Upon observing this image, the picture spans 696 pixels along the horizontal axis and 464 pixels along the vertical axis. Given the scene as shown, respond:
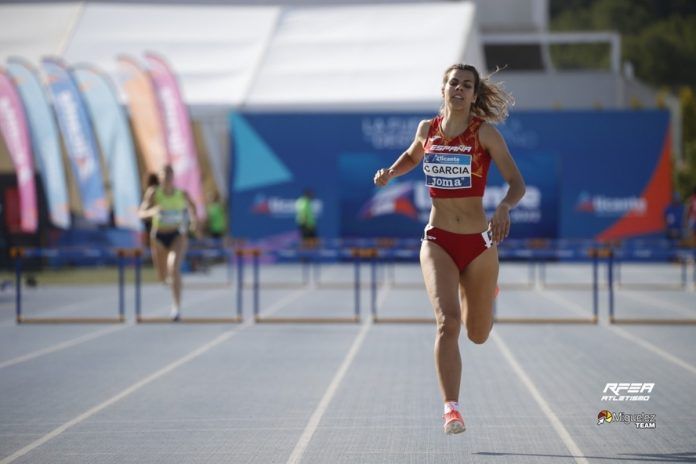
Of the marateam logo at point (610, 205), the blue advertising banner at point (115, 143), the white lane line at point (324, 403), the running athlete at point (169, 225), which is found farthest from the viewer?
the marateam logo at point (610, 205)

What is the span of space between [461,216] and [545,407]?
80.0 inches

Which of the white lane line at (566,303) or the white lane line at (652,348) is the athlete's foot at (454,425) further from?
the white lane line at (566,303)

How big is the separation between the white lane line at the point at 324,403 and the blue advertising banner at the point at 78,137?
615 inches

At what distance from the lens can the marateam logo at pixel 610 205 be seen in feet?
103

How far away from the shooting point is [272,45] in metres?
35.3

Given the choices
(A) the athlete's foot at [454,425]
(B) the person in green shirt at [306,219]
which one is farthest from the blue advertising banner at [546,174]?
(A) the athlete's foot at [454,425]

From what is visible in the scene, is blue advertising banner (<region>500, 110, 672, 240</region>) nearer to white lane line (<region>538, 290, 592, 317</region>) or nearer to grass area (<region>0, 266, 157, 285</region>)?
white lane line (<region>538, 290, 592, 317</region>)

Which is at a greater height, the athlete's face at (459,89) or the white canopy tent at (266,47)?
the white canopy tent at (266,47)

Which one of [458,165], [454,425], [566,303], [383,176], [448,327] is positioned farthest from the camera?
[566,303]

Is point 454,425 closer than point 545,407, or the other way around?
point 454,425

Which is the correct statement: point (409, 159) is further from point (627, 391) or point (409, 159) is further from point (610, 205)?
point (610, 205)

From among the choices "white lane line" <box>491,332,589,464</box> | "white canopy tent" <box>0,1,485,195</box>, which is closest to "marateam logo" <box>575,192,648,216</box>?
"white canopy tent" <box>0,1,485,195</box>

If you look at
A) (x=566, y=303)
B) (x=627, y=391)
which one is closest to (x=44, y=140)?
(x=566, y=303)

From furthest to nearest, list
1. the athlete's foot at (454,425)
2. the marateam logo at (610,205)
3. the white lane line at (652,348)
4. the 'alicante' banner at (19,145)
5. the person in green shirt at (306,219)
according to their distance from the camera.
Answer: the marateam logo at (610,205) < the person in green shirt at (306,219) < the 'alicante' banner at (19,145) < the white lane line at (652,348) < the athlete's foot at (454,425)
